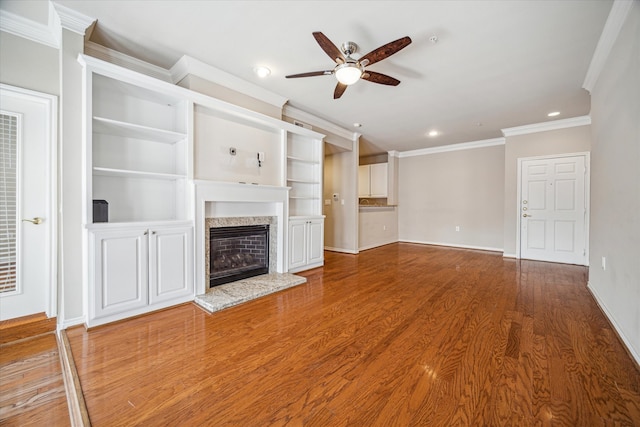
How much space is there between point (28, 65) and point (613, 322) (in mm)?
5564

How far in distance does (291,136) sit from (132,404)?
11.9 ft

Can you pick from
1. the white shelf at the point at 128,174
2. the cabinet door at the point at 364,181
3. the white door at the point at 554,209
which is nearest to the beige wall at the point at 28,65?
the white shelf at the point at 128,174

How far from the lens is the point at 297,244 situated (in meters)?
4.09

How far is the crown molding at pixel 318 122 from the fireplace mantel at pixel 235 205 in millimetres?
1390

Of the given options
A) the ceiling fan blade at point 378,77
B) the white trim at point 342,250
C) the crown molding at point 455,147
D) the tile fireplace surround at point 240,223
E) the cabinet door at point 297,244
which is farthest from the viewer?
the crown molding at point 455,147

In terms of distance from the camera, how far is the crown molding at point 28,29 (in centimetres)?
216

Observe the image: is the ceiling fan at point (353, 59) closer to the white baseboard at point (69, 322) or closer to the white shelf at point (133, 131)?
the white shelf at point (133, 131)

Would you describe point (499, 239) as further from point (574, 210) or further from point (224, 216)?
point (224, 216)

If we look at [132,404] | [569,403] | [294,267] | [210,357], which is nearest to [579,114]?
[569,403]

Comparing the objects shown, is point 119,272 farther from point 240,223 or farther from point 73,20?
point 73,20

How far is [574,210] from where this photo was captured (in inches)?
185

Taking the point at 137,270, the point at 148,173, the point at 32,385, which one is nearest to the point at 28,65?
the point at 148,173

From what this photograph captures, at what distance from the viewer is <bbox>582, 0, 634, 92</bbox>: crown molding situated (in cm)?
202

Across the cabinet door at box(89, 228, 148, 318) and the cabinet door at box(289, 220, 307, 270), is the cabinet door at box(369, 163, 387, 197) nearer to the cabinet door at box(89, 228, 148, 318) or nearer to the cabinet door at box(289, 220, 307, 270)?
the cabinet door at box(289, 220, 307, 270)
